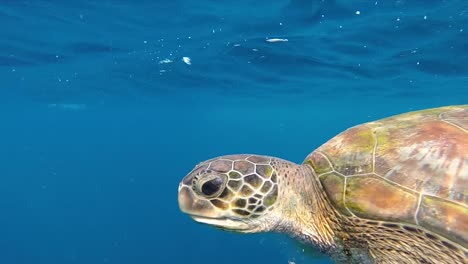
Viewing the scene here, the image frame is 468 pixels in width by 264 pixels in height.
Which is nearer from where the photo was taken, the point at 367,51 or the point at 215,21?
the point at 215,21

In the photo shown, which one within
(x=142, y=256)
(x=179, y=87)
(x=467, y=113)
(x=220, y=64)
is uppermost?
(x=467, y=113)

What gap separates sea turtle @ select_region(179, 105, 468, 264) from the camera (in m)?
2.42

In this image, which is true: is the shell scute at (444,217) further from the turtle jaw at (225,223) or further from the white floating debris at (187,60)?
the white floating debris at (187,60)

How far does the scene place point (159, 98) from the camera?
25.1m

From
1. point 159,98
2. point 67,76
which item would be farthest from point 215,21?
point 159,98

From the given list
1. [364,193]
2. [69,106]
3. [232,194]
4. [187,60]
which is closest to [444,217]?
[364,193]

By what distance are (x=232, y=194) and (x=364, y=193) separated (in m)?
0.92

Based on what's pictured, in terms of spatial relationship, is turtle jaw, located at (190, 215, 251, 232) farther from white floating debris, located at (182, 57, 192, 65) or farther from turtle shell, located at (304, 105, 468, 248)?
white floating debris, located at (182, 57, 192, 65)

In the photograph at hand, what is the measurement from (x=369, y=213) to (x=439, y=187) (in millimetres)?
467

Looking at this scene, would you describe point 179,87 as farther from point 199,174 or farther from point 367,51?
point 199,174

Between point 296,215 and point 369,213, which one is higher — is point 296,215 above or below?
below

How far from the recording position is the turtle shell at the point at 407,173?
7.82 feet

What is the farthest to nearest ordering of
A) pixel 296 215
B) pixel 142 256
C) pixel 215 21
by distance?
pixel 142 256
pixel 215 21
pixel 296 215

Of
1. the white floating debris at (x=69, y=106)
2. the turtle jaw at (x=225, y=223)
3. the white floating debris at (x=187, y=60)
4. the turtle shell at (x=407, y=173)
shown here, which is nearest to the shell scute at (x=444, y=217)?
the turtle shell at (x=407, y=173)
